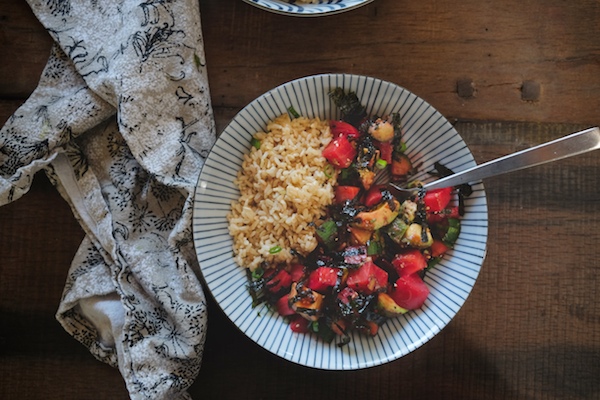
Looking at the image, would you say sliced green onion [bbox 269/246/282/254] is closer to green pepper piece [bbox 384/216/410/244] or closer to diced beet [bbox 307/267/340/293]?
diced beet [bbox 307/267/340/293]

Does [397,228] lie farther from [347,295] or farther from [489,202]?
[489,202]

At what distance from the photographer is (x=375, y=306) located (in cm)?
152

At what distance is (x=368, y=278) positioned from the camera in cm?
148

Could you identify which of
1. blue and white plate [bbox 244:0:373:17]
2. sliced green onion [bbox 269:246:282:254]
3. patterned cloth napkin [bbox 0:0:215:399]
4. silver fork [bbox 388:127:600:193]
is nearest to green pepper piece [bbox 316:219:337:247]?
sliced green onion [bbox 269:246:282:254]

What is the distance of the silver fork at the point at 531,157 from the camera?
1.35 metres

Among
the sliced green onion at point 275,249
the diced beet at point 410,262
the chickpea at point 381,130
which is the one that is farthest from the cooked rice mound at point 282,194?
the diced beet at point 410,262

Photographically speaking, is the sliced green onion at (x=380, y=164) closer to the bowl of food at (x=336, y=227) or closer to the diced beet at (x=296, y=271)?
the bowl of food at (x=336, y=227)

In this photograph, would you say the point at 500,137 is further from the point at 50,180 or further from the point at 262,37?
the point at 50,180

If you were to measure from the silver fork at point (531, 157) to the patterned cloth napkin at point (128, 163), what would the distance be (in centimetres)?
62

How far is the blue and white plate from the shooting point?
1.51 metres

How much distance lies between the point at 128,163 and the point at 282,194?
453 mm

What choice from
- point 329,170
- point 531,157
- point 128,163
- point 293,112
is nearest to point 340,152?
point 329,170

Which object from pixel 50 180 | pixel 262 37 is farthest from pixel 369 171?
pixel 50 180

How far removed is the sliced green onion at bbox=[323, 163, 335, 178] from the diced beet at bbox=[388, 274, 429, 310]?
31 cm
